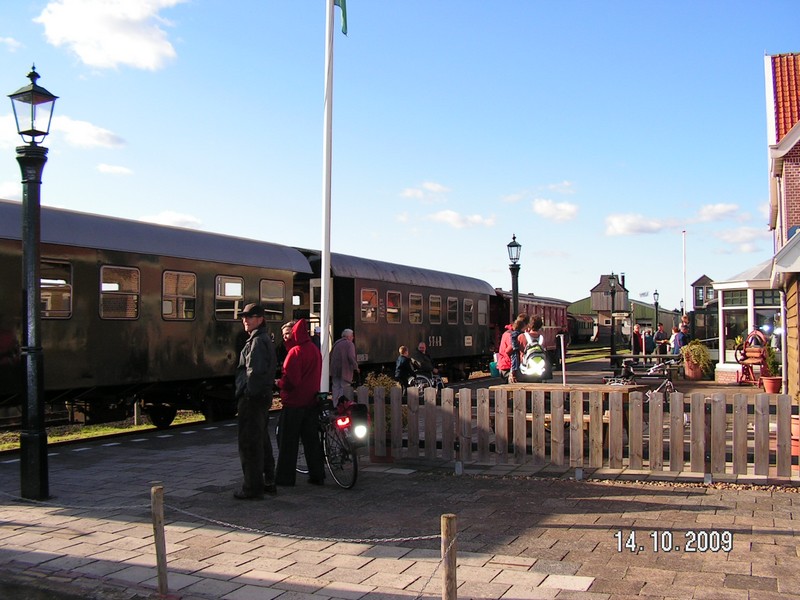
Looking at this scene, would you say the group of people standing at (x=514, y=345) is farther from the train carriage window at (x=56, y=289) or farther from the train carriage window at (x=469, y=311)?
the train carriage window at (x=469, y=311)

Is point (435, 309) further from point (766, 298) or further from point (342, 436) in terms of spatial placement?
point (342, 436)

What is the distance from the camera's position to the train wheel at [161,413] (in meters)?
14.6

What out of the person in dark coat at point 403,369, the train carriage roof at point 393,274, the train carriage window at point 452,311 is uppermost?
the train carriage roof at point 393,274

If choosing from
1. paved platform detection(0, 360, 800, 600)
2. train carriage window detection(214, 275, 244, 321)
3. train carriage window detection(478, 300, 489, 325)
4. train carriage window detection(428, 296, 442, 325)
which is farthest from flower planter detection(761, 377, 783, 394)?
train carriage window detection(214, 275, 244, 321)

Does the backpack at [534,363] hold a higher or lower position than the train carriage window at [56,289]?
lower

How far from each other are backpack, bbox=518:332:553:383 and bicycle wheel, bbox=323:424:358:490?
4.04 metres

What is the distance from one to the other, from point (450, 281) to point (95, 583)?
2045 centimetres

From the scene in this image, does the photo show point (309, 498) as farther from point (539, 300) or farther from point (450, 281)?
point (539, 300)

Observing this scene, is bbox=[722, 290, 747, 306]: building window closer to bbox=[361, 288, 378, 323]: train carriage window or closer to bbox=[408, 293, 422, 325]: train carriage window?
bbox=[408, 293, 422, 325]: train carriage window

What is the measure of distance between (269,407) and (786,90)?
19.6 metres

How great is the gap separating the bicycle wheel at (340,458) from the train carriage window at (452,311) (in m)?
16.1

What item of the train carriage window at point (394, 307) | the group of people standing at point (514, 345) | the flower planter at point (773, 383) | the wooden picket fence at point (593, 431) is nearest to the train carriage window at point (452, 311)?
the train carriage window at point (394, 307)

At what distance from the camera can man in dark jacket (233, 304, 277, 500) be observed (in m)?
7.90

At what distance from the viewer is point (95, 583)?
531cm
